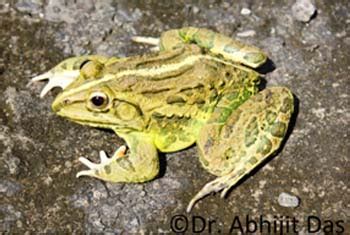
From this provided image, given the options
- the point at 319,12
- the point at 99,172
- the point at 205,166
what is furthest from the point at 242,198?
the point at 319,12

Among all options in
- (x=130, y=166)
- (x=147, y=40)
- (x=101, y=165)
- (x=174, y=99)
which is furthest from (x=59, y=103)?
(x=147, y=40)

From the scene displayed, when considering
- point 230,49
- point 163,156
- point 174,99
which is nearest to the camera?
point 174,99

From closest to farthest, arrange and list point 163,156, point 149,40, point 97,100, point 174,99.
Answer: point 97,100 < point 174,99 < point 163,156 < point 149,40

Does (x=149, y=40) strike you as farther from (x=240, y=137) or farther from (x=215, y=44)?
(x=240, y=137)

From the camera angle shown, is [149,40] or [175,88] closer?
[175,88]

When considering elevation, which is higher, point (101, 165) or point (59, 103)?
point (59, 103)

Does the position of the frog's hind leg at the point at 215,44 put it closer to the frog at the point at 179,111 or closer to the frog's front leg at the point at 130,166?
the frog at the point at 179,111

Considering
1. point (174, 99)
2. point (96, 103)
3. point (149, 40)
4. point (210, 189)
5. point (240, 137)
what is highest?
point (96, 103)

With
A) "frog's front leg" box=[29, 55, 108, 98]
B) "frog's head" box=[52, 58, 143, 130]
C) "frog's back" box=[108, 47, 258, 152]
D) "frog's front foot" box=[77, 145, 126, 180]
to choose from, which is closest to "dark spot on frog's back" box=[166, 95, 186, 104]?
"frog's back" box=[108, 47, 258, 152]
